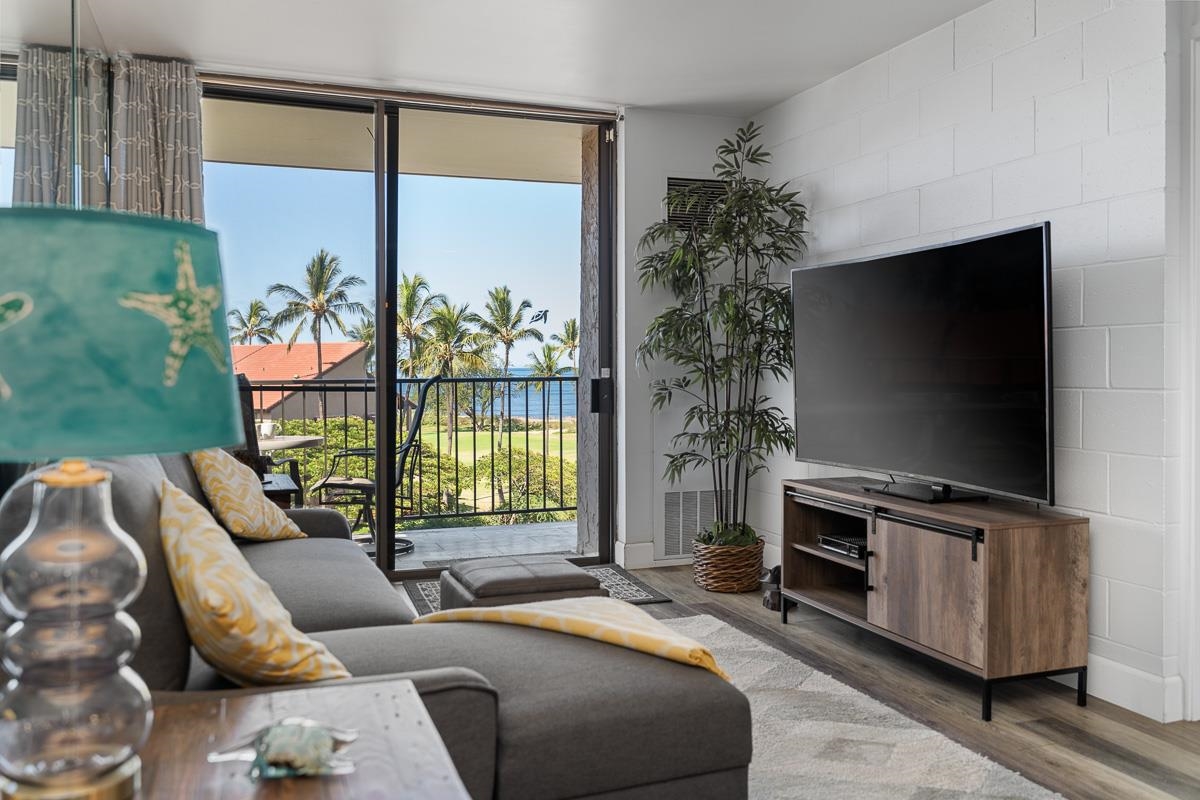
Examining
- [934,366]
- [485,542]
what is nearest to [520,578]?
[934,366]

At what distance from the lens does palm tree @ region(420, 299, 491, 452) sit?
220 inches

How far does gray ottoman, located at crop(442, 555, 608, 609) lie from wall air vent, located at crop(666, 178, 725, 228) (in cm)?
250

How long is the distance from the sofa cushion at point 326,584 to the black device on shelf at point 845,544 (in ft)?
5.86

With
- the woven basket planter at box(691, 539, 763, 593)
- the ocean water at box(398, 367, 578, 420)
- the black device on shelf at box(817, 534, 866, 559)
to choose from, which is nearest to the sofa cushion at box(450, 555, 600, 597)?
the black device on shelf at box(817, 534, 866, 559)

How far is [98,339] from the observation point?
854 millimetres

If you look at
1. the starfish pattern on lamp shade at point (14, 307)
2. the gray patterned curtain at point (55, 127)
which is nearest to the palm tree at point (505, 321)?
the gray patterned curtain at point (55, 127)

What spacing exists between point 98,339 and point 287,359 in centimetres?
416

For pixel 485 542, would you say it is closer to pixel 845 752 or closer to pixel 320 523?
pixel 320 523

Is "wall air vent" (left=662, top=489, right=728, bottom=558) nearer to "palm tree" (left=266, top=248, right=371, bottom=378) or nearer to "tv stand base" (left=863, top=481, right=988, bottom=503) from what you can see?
"tv stand base" (left=863, top=481, right=988, bottom=503)

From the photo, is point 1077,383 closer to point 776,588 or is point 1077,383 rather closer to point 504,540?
point 776,588

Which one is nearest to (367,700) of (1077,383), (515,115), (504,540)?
(1077,383)

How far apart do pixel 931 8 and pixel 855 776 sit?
2819 millimetres

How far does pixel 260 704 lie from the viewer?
4.57 ft

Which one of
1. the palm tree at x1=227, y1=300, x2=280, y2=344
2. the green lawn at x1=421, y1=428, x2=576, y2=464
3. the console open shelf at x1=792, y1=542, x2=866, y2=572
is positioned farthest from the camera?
the green lawn at x1=421, y1=428, x2=576, y2=464
